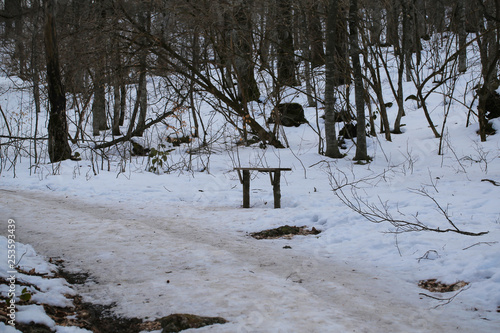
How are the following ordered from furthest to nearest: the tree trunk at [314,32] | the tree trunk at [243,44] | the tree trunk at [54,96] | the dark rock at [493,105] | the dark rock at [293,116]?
the dark rock at [293,116] → the tree trunk at [243,44] → the dark rock at [493,105] → the tree trunk at [314,32] → the tree trunk at [54,96]

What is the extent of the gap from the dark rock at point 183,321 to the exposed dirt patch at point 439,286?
2.15 metres

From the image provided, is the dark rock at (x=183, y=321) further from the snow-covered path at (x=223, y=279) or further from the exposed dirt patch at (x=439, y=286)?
the exposed dirt patch at (x=439, y=286)

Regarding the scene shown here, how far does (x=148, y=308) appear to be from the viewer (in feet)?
11.6

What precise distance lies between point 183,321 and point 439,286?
101 inches

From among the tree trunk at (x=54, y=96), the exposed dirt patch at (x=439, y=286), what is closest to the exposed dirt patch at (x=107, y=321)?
the exposed dirt patch at (x=439, y=286)

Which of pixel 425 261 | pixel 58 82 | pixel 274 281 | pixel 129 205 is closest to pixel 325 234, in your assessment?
pixel 425 261

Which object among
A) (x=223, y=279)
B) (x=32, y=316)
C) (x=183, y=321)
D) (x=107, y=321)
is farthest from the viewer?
(x=223, y=279)

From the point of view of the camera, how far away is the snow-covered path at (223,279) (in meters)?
3.34

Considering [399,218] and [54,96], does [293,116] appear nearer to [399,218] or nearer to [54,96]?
[54,96]

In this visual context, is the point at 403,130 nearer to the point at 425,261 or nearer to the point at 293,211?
the point at 293,211

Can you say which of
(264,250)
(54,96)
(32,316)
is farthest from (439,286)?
(54,96)

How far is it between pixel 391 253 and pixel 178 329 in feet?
10.0

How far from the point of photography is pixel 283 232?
6.41m

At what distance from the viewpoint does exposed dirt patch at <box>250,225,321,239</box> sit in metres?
6.29
